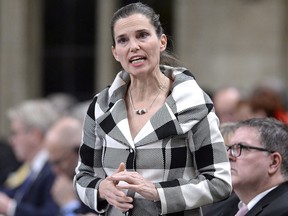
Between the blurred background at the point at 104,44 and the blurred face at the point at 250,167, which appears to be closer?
the blurred face at the point at 250,167

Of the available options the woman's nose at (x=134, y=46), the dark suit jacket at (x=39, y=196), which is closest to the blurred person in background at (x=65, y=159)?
the dark suit jacket at (x=39, y=196)

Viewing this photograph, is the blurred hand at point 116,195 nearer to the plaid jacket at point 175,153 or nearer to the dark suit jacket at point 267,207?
the plaid jacket at point 175,153

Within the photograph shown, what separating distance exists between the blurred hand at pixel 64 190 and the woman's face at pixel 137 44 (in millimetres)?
3242

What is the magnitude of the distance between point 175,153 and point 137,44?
447mm

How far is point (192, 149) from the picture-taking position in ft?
14.1

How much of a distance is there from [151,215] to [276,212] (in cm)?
97

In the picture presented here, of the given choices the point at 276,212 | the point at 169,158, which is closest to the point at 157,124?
the point at 169,158

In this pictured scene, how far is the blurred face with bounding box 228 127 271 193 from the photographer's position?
5.29 meters

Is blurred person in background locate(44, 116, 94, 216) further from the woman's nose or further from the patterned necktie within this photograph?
the woman's nose

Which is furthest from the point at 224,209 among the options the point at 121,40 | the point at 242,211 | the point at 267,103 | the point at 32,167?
the point at 267,103

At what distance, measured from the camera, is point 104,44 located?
48.4 feet

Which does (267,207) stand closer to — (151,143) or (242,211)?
(242,211)

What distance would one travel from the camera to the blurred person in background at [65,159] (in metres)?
7.52

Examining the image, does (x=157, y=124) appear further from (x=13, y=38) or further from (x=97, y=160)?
(x=13, y=38)
